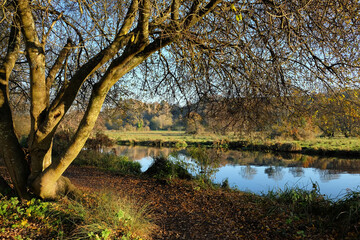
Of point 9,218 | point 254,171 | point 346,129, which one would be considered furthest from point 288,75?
point 254,171

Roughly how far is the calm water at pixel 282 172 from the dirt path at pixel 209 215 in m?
1.49

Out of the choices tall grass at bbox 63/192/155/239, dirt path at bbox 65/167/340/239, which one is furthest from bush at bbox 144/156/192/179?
tall grass at bbox 63/192/155/239

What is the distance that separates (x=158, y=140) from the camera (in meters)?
30.6

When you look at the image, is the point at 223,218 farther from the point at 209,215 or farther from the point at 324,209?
the point at 324,209

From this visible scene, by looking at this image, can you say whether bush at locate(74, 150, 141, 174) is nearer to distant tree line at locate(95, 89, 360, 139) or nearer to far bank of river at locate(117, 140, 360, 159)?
distant tree line at locate(95, 89, 360, 139)

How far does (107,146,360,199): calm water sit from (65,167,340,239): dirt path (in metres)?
1.49

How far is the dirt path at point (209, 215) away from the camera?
411 centimetres

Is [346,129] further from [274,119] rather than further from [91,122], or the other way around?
[91,122]

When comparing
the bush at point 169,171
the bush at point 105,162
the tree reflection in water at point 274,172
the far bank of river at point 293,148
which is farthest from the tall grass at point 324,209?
the far bank of river at point 293,148

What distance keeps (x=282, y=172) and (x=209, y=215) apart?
34.3 ft

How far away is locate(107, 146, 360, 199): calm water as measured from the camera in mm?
8920

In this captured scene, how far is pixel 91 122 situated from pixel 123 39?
5.21 ft

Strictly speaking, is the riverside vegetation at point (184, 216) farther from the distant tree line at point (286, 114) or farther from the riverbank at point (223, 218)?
the distant tree line at point (286, 114)

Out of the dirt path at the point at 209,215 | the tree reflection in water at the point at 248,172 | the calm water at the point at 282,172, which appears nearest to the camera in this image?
the dirt path at the point at 209,215
